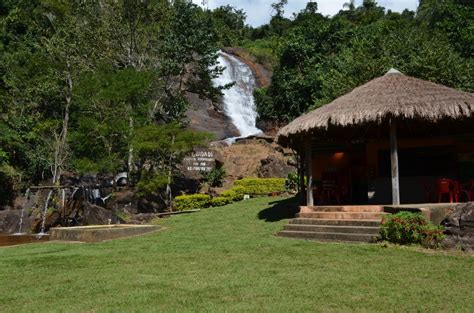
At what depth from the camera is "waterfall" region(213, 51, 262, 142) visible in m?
35.0

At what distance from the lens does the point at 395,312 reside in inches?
200

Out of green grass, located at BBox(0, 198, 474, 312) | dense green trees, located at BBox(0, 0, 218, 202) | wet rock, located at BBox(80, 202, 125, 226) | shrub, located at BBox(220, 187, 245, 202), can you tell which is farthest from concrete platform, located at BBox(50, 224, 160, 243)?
shrub, located at BBox(220, 187, 245, 202)

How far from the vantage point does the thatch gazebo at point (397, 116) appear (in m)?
11.0

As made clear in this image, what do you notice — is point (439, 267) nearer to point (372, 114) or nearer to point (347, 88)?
point (372, 114)

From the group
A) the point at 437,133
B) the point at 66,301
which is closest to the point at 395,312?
the point at 66,301

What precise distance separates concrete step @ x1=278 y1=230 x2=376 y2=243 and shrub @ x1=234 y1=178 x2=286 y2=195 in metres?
11.6

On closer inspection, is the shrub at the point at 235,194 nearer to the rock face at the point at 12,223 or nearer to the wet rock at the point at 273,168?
the wet rock at the point at 273,168

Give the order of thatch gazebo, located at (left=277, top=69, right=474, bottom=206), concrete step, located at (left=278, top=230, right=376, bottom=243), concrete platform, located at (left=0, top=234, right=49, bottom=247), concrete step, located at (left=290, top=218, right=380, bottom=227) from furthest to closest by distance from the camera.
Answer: concrete platform, located at (left=0, top=234, right=49, bottom=247) → thatch gazebo, located at (left=277, top=69, right=474, bottom=206) → concrete step, located at (left=290, top=218, right=380, bottom=227) → concrete step, located at (left=278, top=230, right=376, bottom=243)

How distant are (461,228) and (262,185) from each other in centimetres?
1496

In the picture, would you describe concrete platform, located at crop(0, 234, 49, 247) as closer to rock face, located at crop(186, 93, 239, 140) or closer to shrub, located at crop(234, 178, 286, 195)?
shrub, located at crop(234, 178, 286, 195)

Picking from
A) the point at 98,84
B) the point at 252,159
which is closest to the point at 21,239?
the point at 98,84

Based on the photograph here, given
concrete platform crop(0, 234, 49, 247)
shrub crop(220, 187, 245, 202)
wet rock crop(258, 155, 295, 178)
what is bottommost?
concrete platform crop(0, 234, 49, 247)

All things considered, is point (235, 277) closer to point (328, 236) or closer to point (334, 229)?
point (328, 236)

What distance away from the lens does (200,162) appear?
Result: 26.2 meters
